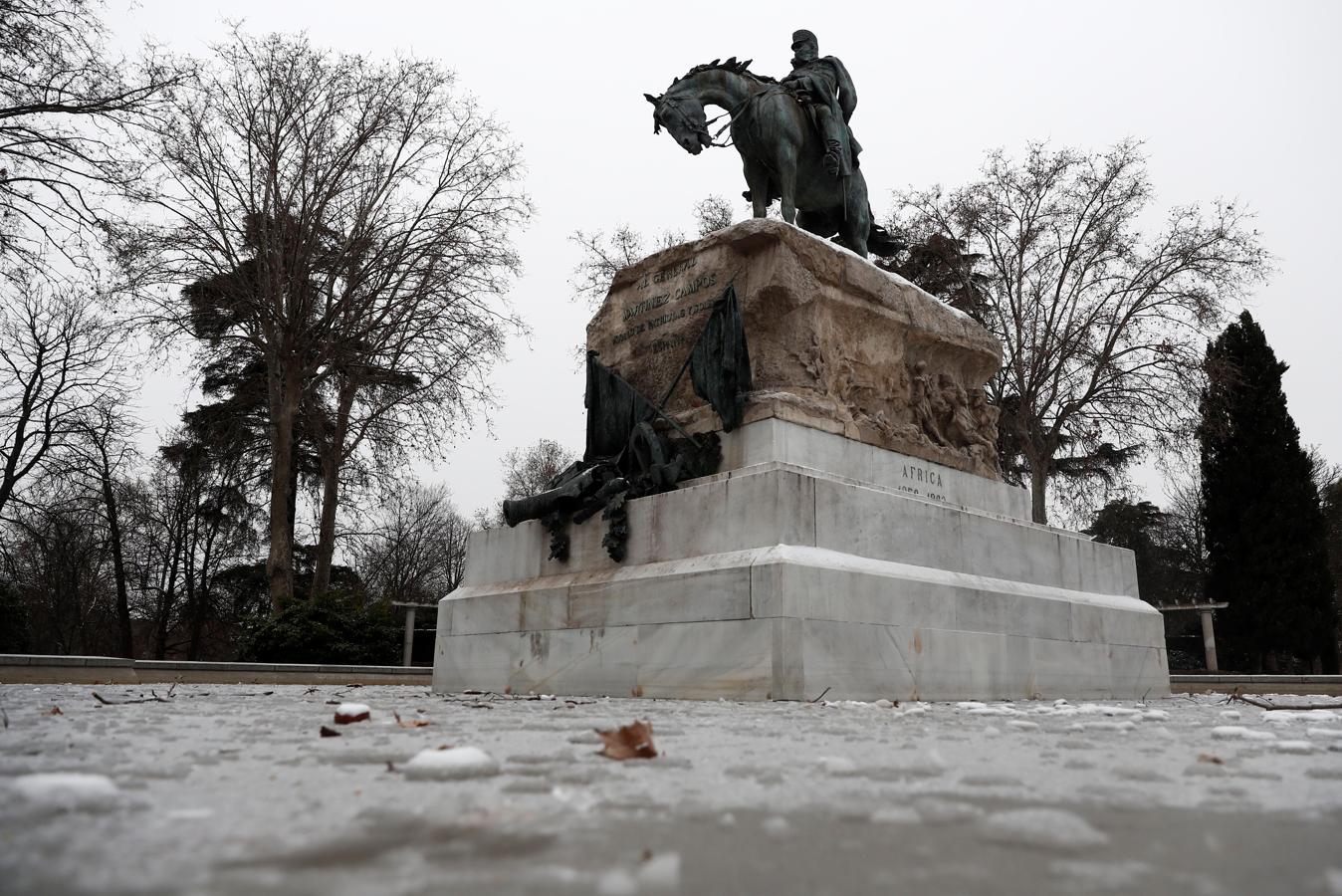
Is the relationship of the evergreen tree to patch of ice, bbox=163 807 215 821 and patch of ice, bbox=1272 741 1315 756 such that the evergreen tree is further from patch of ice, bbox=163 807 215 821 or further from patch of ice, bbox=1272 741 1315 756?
patch of ice, bbox=163 807 215 821

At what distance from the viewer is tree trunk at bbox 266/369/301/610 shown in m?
20.4

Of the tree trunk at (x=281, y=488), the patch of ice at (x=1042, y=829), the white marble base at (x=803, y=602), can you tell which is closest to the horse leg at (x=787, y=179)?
the white marble base at (x=803, y=602)

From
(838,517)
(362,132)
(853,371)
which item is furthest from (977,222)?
(838,517)

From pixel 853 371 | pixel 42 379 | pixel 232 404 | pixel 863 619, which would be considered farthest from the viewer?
pixel 232 404

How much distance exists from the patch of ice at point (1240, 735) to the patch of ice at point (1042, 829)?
2230mm

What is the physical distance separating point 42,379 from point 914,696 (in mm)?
25284

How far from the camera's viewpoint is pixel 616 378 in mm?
9039

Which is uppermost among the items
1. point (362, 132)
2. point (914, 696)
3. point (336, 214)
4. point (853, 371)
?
point (362, 132)

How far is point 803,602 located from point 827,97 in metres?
6.14

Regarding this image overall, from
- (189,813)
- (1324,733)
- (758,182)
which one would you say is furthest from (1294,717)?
(758,182)

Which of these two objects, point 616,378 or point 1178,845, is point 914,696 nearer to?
point 616,378

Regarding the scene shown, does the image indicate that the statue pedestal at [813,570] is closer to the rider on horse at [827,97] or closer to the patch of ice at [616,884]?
the rider on horse at [827,97]

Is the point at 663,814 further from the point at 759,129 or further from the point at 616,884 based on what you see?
the point at 759,129

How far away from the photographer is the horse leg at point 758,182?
10.3 m
